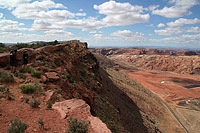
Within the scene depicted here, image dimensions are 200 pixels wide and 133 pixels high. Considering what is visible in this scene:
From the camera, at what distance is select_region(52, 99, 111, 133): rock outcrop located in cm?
480

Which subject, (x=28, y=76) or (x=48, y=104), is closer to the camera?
(x=48, y=104)

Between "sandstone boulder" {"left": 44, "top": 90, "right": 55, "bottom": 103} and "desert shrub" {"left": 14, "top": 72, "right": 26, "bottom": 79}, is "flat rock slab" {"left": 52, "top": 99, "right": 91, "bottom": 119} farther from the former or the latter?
"desert shrub" {"left": 14, "top": 72, "right": 26, "bottom": 79}

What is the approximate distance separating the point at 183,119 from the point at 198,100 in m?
14.4

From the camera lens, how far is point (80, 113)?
18.6 ft

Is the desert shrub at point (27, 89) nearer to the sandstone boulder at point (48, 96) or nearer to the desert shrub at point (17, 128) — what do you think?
the sandstone boulder at point (48, 96)

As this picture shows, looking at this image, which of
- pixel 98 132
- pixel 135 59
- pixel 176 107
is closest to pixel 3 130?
pixel 98 132

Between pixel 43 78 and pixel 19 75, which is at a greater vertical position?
pixel 19 75

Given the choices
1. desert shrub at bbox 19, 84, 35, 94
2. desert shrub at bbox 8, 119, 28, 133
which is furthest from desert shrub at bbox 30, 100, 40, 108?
desert shrub at bbox 8, 119, 28, 133

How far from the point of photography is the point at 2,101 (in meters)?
5.90

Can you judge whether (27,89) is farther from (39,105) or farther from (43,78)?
(43,78)

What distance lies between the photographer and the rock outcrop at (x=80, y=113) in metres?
4.80

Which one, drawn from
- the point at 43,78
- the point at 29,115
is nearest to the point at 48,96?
the point at 29,115

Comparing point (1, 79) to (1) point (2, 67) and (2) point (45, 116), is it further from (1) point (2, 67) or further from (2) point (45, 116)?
(2) point (45, 116)

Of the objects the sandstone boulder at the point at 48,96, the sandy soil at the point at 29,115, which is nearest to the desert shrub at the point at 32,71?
the sandstone boulder at the point at 48,96
